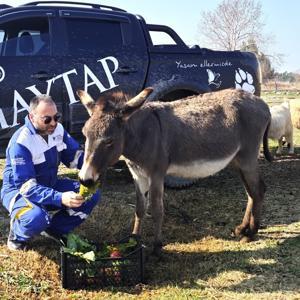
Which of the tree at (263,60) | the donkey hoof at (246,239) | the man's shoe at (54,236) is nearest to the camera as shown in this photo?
the man's shoe at (54,236)

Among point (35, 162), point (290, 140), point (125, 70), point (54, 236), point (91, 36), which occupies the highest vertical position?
point (91, 36)

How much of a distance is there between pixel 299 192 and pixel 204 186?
1.39 m

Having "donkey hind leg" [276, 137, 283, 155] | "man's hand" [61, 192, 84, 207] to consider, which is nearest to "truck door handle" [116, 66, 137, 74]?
"man's hand" [61, 192, 84, 207]

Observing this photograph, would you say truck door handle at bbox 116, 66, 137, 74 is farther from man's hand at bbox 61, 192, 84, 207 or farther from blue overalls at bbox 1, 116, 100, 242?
man's hand at bbox 61, 192, 84, 207

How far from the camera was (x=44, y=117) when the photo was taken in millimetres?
4195

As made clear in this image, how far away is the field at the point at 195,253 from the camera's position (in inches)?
154

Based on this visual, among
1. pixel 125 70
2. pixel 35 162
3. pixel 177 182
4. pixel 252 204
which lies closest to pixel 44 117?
pixel 35 162

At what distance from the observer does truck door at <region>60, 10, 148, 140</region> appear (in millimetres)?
6336

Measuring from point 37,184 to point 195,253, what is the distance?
5.64 ft

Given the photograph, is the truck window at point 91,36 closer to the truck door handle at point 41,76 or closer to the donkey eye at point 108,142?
the truck door handle at point 41,76

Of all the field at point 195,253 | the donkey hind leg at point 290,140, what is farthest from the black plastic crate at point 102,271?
the donkey hind leg at point 290,140

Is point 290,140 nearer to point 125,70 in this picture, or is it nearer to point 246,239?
point 125,70

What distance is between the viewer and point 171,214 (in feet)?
19.0

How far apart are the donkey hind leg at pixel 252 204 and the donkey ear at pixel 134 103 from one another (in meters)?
1.67
